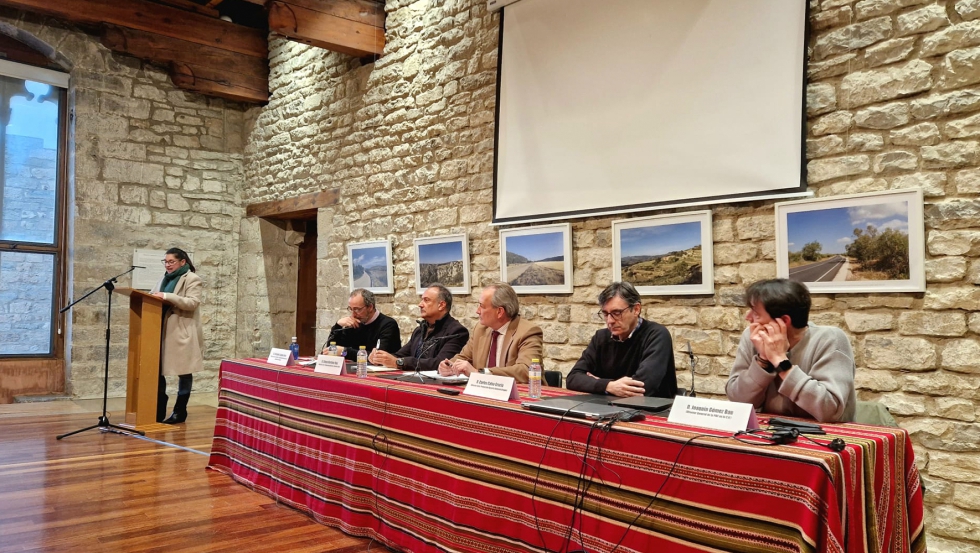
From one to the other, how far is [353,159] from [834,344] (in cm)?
515

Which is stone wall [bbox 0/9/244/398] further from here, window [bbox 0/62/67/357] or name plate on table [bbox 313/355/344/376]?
name plate on table [bbox 313/355/344/376]

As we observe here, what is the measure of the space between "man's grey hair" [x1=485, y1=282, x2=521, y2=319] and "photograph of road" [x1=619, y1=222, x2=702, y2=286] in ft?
3.10

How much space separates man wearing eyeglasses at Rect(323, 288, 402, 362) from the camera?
4680 mm

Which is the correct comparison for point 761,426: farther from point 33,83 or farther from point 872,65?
point 33,83

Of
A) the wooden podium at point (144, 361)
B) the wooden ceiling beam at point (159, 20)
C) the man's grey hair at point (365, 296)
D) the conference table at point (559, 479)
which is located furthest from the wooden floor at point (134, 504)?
the wooden ceiling beam at point (159, 20)

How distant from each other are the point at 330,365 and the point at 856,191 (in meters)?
2.71

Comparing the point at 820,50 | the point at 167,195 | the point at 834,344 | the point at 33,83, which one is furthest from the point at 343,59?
the point at 834,344

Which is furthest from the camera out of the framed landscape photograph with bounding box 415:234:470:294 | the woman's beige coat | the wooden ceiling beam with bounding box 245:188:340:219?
the wooden ceiling beam with bounding box 245:188:340:219

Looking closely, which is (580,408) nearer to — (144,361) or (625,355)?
(625,355)

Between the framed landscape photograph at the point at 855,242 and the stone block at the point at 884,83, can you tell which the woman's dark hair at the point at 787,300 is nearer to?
the framed landscape photograph at the point at 855,242

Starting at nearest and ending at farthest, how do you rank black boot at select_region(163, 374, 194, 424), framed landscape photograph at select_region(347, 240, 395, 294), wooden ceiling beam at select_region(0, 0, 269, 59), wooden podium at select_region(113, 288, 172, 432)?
1. wooden podium at select_region(113, 288, 172, 432)
2. black boot at select_region(163, 374, 194, 424)
3. framed landscape photograph at select_region(347, 240, 395, 294)
4. wooden ceiling beam at select_region(0, 0, 269, 59)

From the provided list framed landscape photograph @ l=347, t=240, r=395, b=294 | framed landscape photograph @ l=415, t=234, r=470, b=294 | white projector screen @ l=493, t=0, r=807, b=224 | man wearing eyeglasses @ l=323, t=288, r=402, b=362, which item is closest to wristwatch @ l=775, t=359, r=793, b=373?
white projector screen @ l=493, t=0, r=807, b=224

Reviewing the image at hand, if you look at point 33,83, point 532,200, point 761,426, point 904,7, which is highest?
point 33,83

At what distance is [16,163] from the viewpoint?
695 cm
